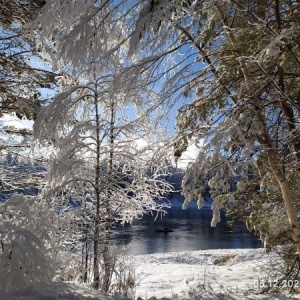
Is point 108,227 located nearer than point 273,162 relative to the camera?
No

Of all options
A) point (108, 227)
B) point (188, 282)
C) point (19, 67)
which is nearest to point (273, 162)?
point (108, 227)

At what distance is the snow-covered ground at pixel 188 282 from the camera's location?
3.82 m

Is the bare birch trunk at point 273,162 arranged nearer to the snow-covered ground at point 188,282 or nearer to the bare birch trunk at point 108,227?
the snow-covered ground at point 188,282

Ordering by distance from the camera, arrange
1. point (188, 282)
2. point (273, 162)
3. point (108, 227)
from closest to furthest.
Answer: point (273, 162)
point (108, 227)
point (188, 282)

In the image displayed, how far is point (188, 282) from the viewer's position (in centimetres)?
896

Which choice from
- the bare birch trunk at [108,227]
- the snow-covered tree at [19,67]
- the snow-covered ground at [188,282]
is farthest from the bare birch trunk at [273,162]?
the snow-covered tree at [19,67]

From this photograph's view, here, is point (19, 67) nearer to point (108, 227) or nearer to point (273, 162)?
point (108, 227)

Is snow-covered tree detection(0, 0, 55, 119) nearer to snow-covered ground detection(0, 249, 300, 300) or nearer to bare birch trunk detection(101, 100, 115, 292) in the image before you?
bare birch trunk detection(101, 100, 115, 292)

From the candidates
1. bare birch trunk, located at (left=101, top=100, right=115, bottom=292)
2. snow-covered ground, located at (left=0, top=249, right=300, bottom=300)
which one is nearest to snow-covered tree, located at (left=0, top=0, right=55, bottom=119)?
bare birch trunk, located at (left=101, top=100, right=115, bottom=292)

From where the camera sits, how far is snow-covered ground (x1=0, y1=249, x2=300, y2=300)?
3824mm

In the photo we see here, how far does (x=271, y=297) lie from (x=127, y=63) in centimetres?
402

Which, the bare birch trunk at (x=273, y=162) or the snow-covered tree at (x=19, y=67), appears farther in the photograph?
the snow-covered tree at (x=19, y=67)

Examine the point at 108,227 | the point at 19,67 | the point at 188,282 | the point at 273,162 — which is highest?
the point at 19,67

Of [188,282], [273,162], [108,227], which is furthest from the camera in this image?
[188,282]
